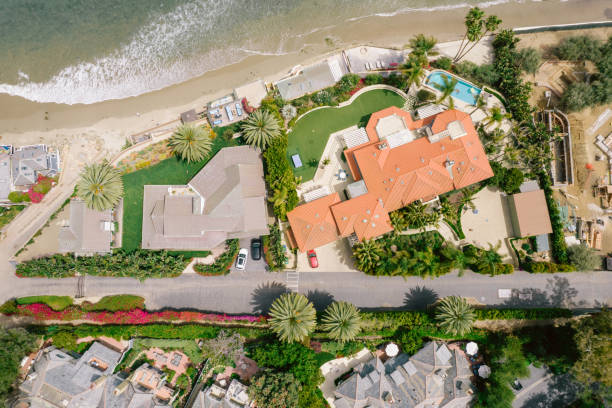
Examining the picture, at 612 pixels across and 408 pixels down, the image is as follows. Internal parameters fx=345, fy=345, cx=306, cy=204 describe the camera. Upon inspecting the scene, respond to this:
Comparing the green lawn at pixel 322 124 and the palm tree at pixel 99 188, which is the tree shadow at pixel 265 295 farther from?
the palm tree at pixel 99 188

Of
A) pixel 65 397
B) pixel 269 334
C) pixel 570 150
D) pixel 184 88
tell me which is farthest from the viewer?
pixel 184 88

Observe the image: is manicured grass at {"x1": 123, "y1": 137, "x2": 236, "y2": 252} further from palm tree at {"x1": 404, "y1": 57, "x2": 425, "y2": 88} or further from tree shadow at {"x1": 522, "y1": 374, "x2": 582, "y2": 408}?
tree shadow at {"x1": 522, "y1": 374, "x2": 582, "y2": 408}

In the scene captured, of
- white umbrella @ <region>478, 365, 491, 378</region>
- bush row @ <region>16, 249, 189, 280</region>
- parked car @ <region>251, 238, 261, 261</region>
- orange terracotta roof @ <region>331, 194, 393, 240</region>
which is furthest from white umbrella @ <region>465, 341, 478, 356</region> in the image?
bush row @ <region>16, 249, 189, 280</region>

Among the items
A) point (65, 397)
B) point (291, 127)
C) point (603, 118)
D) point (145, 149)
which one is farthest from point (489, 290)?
point (65, 397)

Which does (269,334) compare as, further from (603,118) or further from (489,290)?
(603,118)

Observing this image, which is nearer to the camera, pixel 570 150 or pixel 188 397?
pixel 188 397

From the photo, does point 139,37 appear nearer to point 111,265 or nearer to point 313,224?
point 111,265

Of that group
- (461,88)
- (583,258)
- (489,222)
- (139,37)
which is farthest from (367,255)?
(139,37)

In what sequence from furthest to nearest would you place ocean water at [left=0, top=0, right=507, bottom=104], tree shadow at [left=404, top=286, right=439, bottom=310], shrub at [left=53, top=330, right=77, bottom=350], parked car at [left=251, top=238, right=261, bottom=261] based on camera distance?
1. ocean water at [left=0, top=0, right=507, bottom=104]
2. parked car at [left=251, top=238, right=261, bottom=261]
3. tree shadow at [left=404, top=286, right=439, bottom=310]
4. shrub at [left=53, top=330, right=77, bottom=350]
